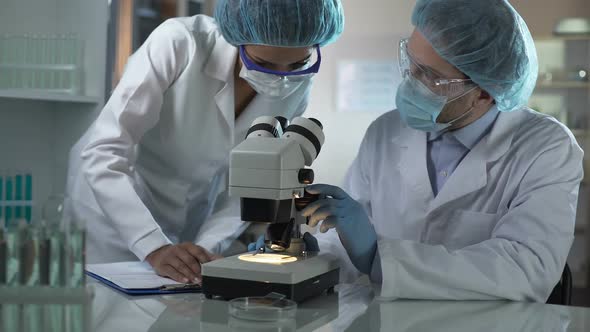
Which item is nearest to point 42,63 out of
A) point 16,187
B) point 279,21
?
point 16,187

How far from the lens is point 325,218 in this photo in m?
1.53

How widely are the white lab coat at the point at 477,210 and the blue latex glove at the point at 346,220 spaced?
45 mm

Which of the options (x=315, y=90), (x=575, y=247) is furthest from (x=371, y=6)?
(x=575, y=247)

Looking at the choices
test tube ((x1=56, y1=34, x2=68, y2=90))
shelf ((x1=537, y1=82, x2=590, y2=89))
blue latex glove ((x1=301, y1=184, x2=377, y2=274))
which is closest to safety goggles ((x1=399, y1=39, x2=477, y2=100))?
blue latex glove ((x1=301, y1=184, x2=377, y2=274))

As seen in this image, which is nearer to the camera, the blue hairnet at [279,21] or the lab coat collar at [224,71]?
the blue hairnet at [279,21]

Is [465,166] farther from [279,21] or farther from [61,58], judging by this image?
[61,58]

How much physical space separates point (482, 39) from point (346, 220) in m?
0.56

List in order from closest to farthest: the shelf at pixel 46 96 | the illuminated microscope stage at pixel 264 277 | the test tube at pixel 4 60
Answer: the illuminated microscope stage at pixel 264 277 → the shelf at pixel 46 96 → the test tube at pixel 4 60

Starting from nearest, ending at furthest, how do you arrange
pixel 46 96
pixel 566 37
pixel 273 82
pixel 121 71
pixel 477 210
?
pixel 477 210 → pixel 273 82 → pixel 46 96 → pixel 121 71 → pixel 566 37

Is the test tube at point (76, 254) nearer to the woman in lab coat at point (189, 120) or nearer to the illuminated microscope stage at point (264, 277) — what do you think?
the illuminated microscope stage at point (264, 277)

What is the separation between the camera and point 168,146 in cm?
209

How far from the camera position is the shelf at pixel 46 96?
8.57 ft

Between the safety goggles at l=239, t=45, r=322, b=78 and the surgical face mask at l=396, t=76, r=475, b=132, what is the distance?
233mm

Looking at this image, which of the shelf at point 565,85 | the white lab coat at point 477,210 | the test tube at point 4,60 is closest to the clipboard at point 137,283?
the white lab coat at point 477,210
